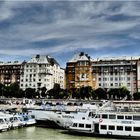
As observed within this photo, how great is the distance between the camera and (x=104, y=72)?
78188 mm

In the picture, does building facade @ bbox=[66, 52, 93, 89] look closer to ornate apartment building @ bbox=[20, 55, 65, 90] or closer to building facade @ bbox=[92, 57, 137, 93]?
building facade @ bbox=[92, 57, 137, 93]

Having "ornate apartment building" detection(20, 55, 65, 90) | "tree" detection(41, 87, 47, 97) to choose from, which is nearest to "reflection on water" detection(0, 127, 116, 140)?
"tree" detection(41, 87, 47, 97)

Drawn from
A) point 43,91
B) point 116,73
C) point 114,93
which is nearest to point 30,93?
point 43,91

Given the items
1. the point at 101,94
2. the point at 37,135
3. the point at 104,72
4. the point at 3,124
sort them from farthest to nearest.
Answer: the point at 104,72
the point at 101,94
the point at 3,124
the point at 37,135

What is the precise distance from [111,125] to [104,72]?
5137cm

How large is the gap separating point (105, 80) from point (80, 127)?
50999 millimetres

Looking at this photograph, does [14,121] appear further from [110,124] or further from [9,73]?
[9,73]

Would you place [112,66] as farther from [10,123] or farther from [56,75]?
[10,123]

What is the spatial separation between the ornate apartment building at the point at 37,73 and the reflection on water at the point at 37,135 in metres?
50.9

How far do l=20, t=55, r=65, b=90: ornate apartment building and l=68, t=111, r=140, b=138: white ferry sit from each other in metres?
54.3

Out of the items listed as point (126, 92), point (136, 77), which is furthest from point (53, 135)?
point (136, 77)

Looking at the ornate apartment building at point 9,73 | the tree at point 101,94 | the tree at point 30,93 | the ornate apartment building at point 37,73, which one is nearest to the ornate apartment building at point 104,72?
the ornate apartment building at point 37,73

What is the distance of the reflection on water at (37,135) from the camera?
26.7 metres

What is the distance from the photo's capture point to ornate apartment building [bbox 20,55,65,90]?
8256 cm
